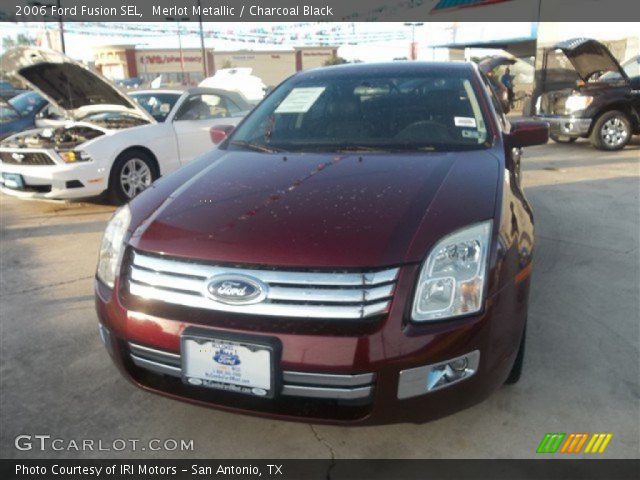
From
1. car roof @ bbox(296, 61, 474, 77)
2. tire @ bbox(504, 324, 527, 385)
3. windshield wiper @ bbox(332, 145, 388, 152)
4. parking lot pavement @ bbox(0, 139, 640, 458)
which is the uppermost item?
car roof @ bbox(296, 61, 474, 77)

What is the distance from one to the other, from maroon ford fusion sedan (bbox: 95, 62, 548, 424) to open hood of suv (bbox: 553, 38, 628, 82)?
8606 mm

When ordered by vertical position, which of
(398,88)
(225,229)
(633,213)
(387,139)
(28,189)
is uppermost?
(398,88)

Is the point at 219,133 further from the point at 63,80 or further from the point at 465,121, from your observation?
the point at 63,80

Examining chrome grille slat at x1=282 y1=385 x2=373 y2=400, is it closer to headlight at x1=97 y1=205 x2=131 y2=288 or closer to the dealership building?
headlight at x1=97 y1=205 x2=131 y2=288

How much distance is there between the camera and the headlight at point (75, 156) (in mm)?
5816

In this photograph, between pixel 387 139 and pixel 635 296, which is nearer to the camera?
pixel 387 139

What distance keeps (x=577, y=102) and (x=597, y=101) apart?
1.04ft

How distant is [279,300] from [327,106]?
1.75m

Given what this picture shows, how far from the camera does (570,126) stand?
31.9 feet

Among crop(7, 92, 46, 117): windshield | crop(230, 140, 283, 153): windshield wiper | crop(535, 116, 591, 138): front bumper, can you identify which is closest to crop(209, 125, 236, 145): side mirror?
crop(230, 140, 283, 153): windshield wiper

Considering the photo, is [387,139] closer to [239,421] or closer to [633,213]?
[239,421]

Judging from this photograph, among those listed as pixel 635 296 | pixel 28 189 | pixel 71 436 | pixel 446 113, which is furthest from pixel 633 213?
pixel 28 189

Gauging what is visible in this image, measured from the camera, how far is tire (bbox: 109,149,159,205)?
6.15m

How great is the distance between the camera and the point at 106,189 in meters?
6.06
